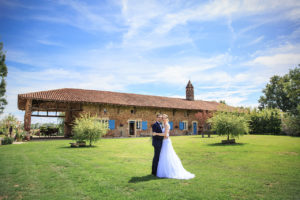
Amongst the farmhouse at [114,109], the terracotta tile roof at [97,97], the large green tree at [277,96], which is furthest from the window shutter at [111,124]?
the large green tree at [277,96]

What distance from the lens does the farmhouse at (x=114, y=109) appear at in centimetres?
1956

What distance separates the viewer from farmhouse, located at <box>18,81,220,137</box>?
19.6 m

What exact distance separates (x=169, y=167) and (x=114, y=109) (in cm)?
1814

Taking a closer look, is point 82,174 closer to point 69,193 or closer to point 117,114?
point 69,193

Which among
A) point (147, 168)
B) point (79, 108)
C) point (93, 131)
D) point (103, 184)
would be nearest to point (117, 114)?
point (79, 108)

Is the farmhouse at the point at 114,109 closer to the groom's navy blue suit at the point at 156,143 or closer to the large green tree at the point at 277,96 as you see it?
the groom's navy blue suit at the point at 156,143

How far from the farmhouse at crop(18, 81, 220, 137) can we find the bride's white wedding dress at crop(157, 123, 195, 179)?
1535 centimetres

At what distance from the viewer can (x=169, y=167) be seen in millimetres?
5168

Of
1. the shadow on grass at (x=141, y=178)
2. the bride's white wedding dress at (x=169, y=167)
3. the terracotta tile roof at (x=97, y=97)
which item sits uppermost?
the terracotta tile roof at (x=97, y=97)

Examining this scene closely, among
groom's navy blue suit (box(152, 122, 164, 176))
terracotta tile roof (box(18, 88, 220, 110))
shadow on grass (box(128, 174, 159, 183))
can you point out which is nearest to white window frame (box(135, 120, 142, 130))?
terracotta tile roof (box(18, 88, 220, 110))

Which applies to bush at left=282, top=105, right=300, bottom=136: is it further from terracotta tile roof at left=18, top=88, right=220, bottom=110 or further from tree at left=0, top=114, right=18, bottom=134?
tree at left=0, top=114, right=18, bottom=134

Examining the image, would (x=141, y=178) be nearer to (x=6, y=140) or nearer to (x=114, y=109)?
(x=6, y=140)

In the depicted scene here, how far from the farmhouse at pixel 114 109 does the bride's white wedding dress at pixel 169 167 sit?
1535 centimetres

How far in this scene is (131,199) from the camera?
3.53m
